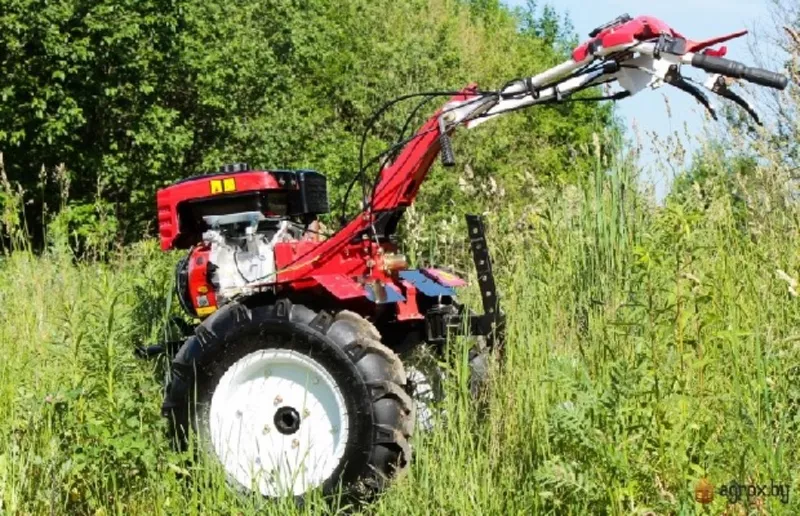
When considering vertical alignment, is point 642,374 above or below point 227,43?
below

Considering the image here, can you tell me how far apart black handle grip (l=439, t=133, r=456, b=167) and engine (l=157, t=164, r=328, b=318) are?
1018 mm

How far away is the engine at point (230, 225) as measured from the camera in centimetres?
552

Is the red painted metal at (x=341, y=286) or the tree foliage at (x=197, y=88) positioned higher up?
the tree foliage at (x=197, y=88)

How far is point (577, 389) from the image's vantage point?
363cm

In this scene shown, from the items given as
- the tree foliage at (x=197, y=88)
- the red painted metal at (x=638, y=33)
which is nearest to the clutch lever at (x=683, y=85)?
the red painted metal at (x=638, y=33)

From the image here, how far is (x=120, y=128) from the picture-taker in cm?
1978

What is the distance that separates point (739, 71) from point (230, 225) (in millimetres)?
2702

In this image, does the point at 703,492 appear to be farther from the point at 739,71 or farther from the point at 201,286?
the point at 201,286

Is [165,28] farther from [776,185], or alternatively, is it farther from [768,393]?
[768,393]

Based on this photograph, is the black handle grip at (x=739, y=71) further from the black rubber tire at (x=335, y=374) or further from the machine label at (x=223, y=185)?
the machine label at (x=223, y=185)

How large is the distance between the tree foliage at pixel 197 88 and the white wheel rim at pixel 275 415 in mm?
5986

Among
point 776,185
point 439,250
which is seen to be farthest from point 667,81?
point 439,250

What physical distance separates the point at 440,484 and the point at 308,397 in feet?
3.75

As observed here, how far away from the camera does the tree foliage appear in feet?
57.0
